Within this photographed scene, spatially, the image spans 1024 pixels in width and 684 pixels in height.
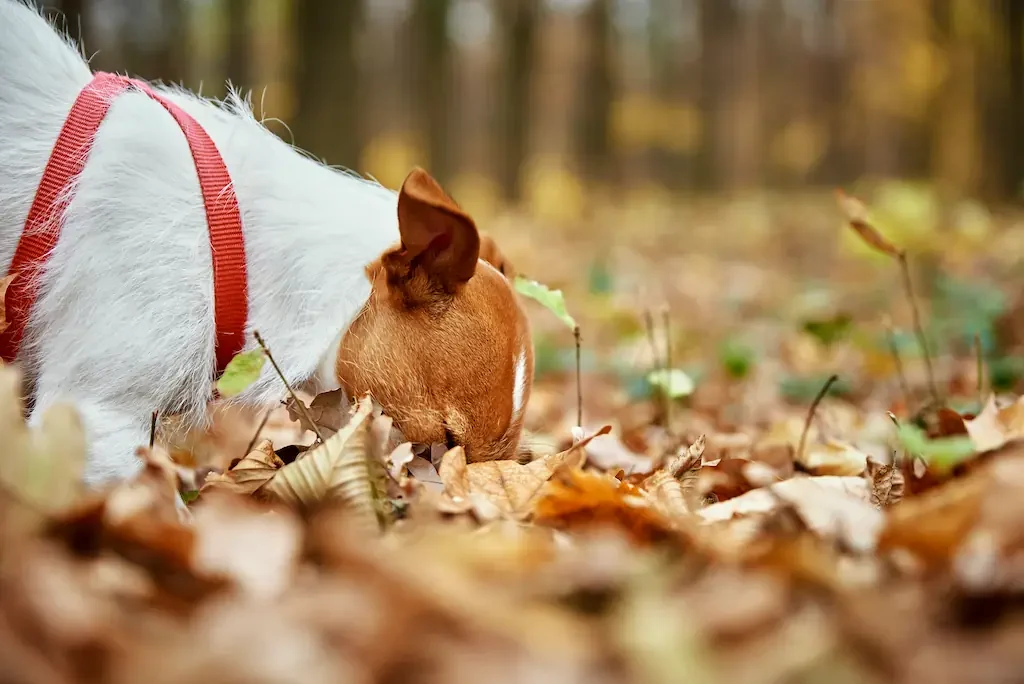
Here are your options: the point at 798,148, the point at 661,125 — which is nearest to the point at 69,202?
the point at 661,125

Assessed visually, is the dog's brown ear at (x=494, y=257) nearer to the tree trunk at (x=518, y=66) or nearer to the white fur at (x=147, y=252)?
the white fur at (x=147, y=252)

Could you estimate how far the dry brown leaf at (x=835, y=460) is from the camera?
2.21 metres

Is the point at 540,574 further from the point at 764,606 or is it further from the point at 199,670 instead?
the point at 199,670

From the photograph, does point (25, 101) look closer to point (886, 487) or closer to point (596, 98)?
point (886, 487)

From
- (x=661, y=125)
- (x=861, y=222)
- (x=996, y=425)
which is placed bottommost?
(x=661, y=125)

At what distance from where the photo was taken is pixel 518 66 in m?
15.9

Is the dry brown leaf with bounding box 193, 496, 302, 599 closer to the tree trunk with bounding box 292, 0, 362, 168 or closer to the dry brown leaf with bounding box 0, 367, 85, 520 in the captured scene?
the dry brown leaf with bounding box 0, 367, 85, 520

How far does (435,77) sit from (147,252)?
13.0 m

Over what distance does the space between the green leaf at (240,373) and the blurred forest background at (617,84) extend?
3.49 feet

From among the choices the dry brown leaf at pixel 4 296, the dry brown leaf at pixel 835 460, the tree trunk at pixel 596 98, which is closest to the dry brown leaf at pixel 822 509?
the dry brown leaf at pixel 835 460

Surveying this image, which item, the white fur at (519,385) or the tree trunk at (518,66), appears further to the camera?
the tree trunk at (518,66)

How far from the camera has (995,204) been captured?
41.9 ft

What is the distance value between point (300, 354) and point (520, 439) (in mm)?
A: 571

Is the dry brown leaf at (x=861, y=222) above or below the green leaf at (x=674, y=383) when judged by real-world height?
above
